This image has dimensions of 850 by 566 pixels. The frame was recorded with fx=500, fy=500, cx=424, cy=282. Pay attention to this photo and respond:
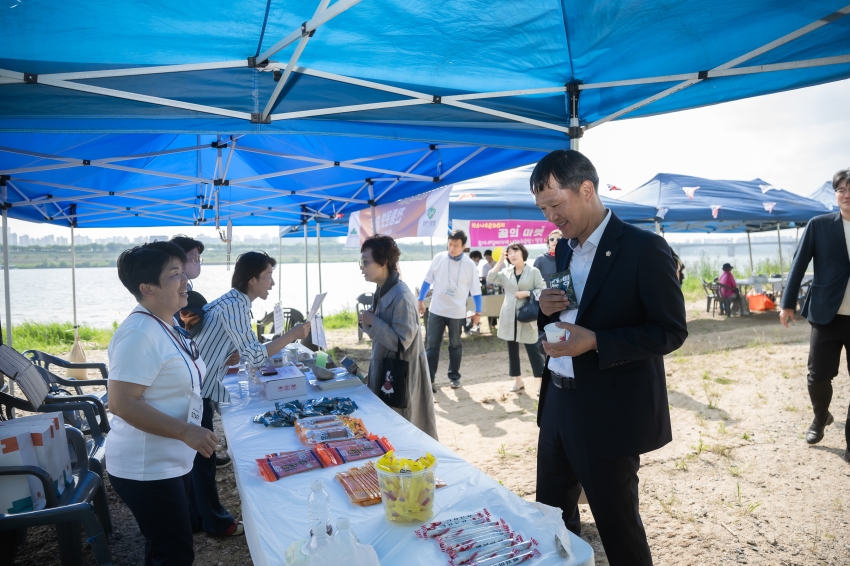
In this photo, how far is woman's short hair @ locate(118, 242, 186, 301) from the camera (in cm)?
184

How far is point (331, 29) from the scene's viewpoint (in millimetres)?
2256

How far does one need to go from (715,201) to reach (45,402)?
11.8 m

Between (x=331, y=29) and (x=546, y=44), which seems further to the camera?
(x=546, y=44)

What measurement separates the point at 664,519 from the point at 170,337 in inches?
111

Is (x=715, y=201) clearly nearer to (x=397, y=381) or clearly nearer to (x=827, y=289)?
(x=827, y=289)

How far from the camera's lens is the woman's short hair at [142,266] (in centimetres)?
184

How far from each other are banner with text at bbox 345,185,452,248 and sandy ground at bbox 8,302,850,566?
6.51 ft

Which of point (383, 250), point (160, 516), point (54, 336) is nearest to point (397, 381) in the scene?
point (383, 250)

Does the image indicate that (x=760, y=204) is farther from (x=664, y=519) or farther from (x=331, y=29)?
(x=331, y=29)

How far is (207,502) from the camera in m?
2.83

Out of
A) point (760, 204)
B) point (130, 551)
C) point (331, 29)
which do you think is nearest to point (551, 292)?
→ point (331, 29)

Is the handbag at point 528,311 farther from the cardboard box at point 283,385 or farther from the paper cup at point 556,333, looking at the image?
the paper cup at point 556,333

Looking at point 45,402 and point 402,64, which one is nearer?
point 402,64

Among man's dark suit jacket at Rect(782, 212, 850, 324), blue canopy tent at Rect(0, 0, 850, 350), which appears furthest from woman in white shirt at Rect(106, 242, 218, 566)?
man's dark suit jacket at Rect(782, 212, 850, 324)
